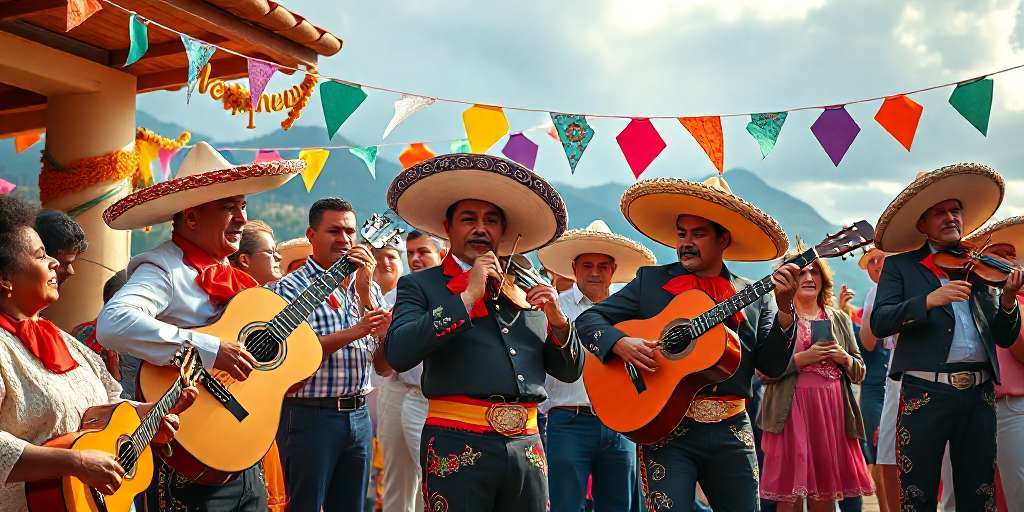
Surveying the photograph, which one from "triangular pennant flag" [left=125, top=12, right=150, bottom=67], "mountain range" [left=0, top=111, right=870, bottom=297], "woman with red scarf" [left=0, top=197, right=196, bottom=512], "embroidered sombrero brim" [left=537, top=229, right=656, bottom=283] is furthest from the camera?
"mountain range" [left=0, top=111, right=870, bottom=297]

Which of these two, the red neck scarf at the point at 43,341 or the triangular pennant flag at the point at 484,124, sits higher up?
the triangular pennant flag at the point at 484,124

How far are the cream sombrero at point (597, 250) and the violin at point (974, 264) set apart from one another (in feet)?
7.12

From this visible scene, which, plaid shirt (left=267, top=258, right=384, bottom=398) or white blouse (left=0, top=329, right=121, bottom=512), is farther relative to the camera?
plaid shirt (left=267, top=258, right=384, bottom=398)

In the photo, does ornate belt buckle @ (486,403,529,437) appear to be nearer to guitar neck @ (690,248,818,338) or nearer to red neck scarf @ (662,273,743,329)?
guitar neck @ (690,248,818,338)

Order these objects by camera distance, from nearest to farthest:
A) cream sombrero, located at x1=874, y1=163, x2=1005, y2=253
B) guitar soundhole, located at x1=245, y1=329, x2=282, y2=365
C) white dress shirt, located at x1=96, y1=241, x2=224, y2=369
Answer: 1. white dress shirt, located at x1=96, y1=241, x2=224, y2=369
2. guitar soundhole, located at x1=245, y1=329, x2=282, y2=365
3. cream sombrero, located at x1=874, y1=163, x2=1005, y2=253

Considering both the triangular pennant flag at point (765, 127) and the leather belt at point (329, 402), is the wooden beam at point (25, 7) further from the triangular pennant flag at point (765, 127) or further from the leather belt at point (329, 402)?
the triangular pennant flag at point (765, 127)

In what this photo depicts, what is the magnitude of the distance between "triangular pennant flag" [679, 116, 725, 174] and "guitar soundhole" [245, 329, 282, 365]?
4255 millimetres

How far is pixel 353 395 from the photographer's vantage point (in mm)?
5125

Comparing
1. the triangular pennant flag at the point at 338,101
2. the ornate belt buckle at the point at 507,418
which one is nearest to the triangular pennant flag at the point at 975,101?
the triangular pennant flag at the point at 338,101

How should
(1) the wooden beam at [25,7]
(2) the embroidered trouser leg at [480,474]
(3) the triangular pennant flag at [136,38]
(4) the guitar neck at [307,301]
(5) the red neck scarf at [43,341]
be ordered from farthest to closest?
1. (1) the wooden beam at [25,7]
2. (3) the triangular pennant flag at [136,38]
3. (4) the guitar neck at [307,301]
4. (2) the embroidered trouser leg at [480,474]
5. (5) the red neck scarf at [43,341]

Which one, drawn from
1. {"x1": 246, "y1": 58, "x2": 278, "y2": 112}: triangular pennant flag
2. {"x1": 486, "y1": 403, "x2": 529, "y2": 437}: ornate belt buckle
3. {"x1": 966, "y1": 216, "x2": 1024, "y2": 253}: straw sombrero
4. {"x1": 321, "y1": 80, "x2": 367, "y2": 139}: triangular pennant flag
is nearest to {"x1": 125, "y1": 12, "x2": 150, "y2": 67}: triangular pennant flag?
{"x1": 246, "y1": 58, "x2": 278, "y2": 112}: triangular pennant flag

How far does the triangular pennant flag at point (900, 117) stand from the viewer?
734 centimetres

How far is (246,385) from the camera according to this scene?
4.12m

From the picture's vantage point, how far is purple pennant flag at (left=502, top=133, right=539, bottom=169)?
8.95 metres
